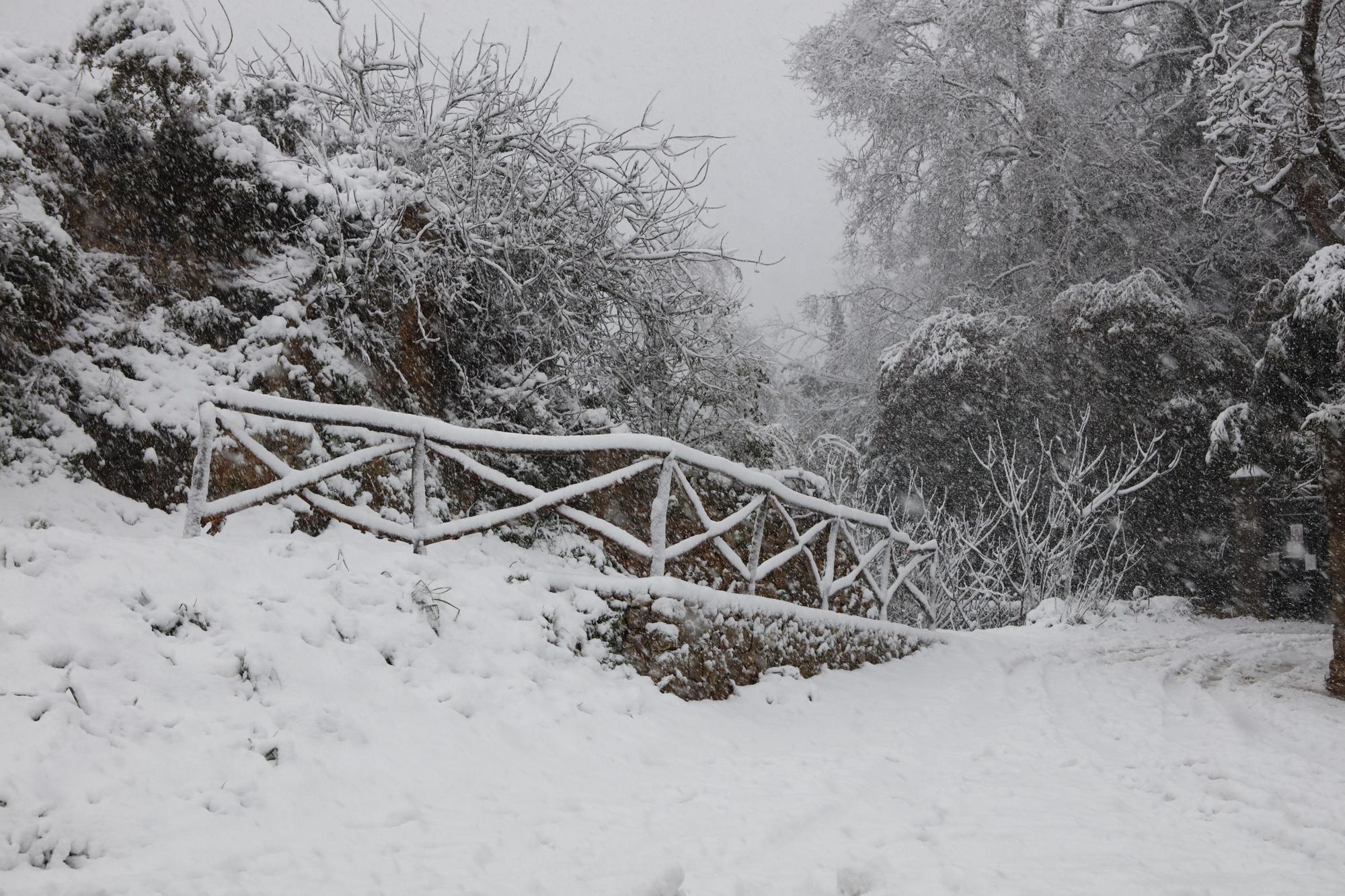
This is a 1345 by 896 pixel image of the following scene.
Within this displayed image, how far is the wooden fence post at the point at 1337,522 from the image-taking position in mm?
7734

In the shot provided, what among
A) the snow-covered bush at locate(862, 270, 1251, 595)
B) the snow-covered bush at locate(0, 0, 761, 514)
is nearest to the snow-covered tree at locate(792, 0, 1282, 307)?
the snow-covered bush at locate(862, 270, 1251, 595)

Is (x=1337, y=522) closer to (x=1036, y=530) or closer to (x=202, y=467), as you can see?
(x=1036, y=530)

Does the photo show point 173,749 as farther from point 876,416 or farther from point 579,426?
point 876,416

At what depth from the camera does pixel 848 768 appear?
4.34m

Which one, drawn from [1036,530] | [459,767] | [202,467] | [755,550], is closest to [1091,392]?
[1036,530]

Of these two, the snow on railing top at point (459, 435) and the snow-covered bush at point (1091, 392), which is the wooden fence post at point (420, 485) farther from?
the snow-covered bush at point (1091, 392)

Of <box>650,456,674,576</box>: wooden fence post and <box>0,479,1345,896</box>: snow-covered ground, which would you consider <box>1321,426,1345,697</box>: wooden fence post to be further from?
<box>650,456,674,576</box>: wooden fence post

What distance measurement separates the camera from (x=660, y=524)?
17.7 ft

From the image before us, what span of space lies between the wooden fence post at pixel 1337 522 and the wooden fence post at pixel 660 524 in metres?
6.03

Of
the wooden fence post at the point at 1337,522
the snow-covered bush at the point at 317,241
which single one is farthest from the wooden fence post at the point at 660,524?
the wooden fence post at the point at 1337,522

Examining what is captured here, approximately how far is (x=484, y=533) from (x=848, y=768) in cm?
291

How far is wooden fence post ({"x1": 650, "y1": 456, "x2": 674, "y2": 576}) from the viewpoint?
5.32 m

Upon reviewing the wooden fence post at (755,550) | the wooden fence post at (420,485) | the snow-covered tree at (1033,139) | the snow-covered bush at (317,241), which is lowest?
the wooden fence post at (755,550)

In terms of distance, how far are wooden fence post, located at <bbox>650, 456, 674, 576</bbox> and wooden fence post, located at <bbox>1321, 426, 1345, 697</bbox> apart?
6.03m
